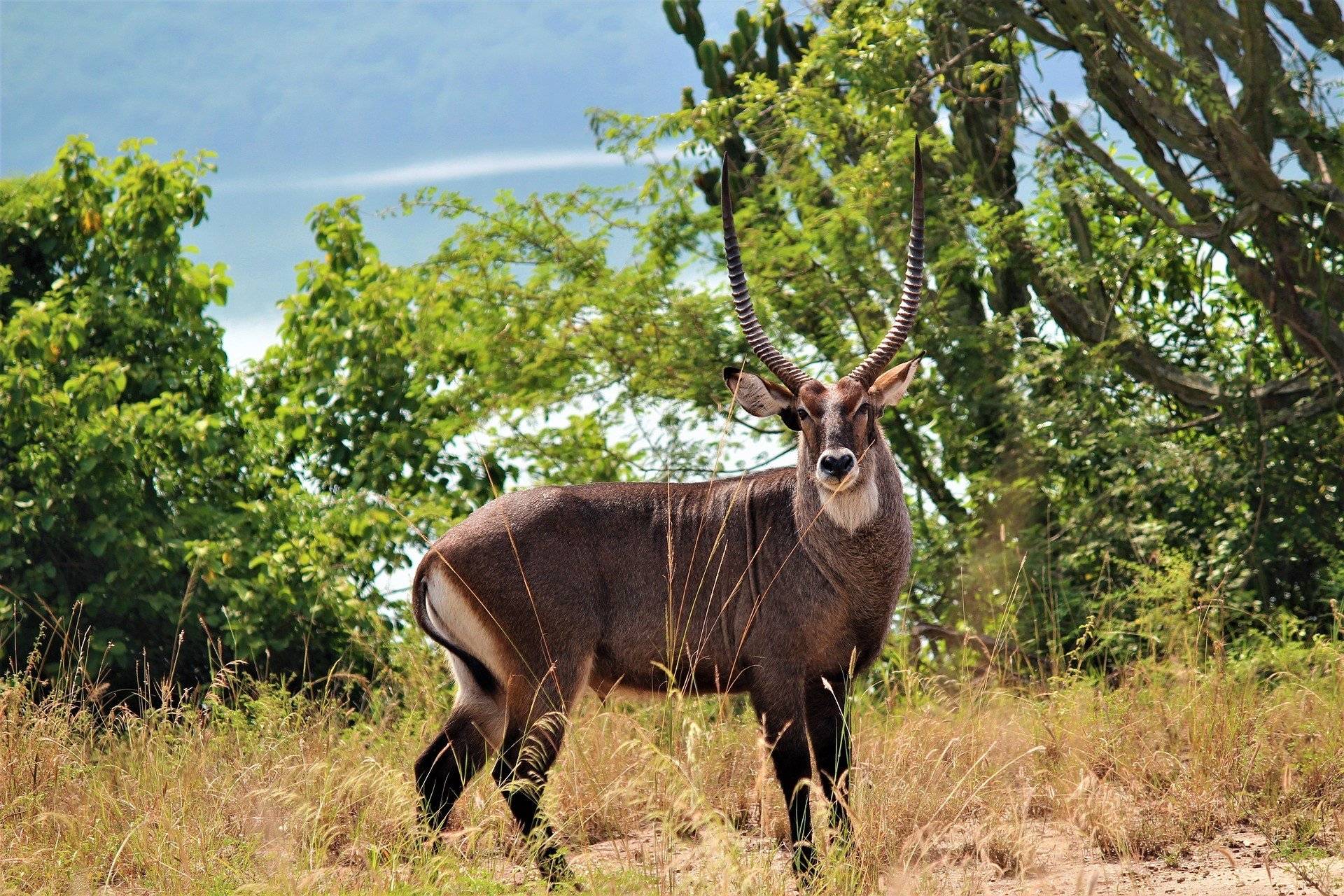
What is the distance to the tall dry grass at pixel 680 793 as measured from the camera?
4.53 m

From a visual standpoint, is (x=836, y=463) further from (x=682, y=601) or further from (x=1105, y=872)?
(x=1105, y=872)

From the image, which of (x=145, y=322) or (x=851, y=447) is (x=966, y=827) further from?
(x=145, y=322)

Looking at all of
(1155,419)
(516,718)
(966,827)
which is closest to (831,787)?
(966,827)

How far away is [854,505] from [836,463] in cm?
36

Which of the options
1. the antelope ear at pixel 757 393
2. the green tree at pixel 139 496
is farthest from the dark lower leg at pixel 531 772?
the green tree at pixel 139 496

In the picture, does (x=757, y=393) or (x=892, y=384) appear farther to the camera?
(x=892, y=384)

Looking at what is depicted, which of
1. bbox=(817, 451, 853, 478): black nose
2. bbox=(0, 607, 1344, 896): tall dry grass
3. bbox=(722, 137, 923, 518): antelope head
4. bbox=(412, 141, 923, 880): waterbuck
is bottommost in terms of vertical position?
bbox=(0, 607, 1344, 896): tall dry grass

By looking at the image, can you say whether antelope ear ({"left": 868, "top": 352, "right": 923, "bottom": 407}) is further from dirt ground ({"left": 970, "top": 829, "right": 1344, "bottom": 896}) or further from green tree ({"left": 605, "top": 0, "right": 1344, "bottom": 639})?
green tree ({"left": 605, "top": 0, "right": 1344, "bottom": 639})

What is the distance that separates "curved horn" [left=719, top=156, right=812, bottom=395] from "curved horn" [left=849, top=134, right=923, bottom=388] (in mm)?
229

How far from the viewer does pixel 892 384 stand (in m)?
5.41

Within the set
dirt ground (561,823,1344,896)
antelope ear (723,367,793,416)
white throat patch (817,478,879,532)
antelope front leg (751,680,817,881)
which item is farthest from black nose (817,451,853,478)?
dirt ground (561,823,1344,896)

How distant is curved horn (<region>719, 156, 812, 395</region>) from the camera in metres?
5.37

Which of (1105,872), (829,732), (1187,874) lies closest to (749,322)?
(829,732)

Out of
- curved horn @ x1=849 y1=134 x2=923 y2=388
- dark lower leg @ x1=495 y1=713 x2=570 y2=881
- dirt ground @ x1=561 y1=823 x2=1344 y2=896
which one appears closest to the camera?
dirt ground @ x1=561 y1=823 x2=1344 y2=896
